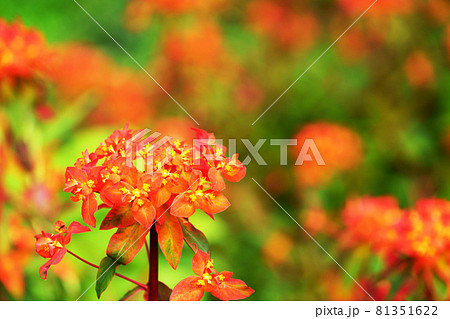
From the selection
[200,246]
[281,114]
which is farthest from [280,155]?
[200,246]

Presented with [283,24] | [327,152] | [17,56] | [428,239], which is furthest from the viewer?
[283,24]

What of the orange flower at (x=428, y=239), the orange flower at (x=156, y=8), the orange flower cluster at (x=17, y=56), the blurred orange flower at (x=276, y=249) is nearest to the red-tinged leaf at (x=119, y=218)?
the orange flower at (x=428, y=239)

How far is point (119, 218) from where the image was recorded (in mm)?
486

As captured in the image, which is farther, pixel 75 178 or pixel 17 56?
pixel 17 56

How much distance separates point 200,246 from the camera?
50cm

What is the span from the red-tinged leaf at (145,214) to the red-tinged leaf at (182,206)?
2 cm

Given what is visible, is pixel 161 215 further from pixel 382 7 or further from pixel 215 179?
pixel 382 7

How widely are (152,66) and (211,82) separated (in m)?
0.14

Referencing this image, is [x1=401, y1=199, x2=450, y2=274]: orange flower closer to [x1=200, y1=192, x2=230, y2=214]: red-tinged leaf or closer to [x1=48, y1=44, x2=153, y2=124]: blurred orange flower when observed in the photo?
[x1=200, y1=192, x2=230, y2=214]: red-tinged leaf

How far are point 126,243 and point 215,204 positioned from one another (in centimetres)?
8

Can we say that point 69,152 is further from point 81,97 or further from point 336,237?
point 336,237

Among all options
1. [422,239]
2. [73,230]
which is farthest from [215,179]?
[422,239]

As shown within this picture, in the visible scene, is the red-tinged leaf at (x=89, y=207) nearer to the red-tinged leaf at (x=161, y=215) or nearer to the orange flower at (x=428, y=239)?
the red-tinged leaf at (x=161, y=215)

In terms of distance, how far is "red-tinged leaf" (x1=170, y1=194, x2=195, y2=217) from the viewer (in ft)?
1.54
